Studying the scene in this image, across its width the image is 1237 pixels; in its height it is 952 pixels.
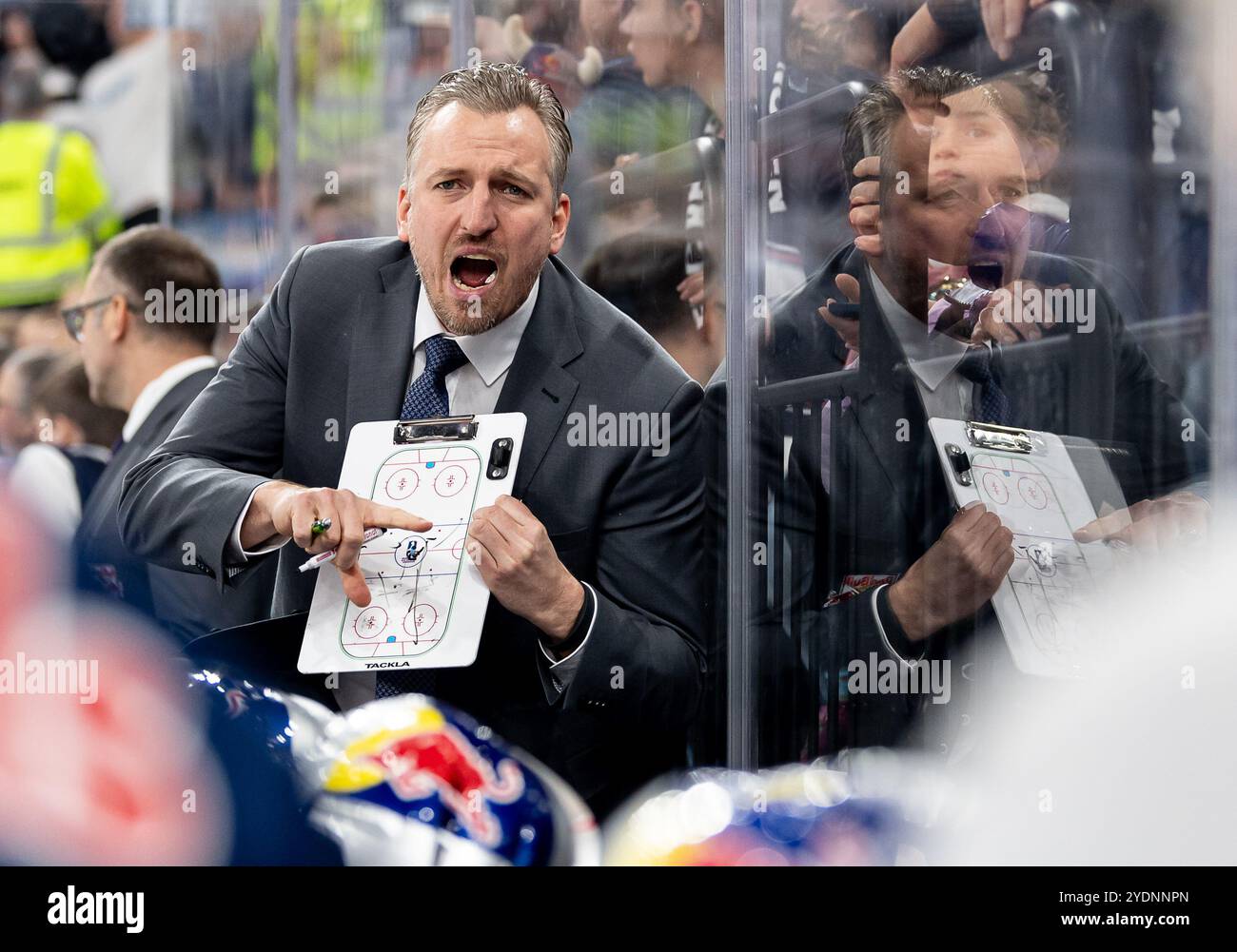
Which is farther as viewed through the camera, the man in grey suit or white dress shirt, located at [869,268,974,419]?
white dress shirt, located at [869,268,974,419]

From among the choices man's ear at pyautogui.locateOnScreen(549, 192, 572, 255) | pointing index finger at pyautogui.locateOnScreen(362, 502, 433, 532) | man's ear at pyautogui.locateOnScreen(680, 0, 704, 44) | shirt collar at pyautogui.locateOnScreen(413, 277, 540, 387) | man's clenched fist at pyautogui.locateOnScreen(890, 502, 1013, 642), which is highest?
man's ear at pyautogui.locateOnScreen(680, 0, 704, 44)

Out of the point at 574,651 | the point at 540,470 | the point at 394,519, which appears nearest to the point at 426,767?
the point at 574,651

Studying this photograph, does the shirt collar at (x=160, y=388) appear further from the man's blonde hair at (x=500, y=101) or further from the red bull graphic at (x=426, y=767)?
the red bull graphic at (x=426, y=767)

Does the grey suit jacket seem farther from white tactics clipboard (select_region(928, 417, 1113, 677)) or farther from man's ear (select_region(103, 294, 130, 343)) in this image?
white tactics clipboard (select_region(928, 417, 1113, 677))

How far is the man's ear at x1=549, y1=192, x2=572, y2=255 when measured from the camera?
7.98ft

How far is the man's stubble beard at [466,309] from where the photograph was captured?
2.44 meters

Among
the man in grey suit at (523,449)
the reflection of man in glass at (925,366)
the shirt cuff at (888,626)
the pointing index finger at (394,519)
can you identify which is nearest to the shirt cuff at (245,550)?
the man in grey suit at (523,449)

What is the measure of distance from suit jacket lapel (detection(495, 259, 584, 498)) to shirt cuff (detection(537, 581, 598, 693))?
0.24 m

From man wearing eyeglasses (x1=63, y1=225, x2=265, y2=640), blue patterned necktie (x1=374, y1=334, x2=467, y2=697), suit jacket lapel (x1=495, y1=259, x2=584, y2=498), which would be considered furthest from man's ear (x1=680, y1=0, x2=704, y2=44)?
man wearing eyeglasses (x1=63, y1=225, x2=265, y2=640)

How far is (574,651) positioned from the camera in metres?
2.39

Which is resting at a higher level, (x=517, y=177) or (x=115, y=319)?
(x=517, y=177)

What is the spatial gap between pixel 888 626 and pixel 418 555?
93 cm

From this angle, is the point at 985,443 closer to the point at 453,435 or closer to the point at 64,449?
the point at 453,435

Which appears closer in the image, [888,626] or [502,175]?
[502,175]
